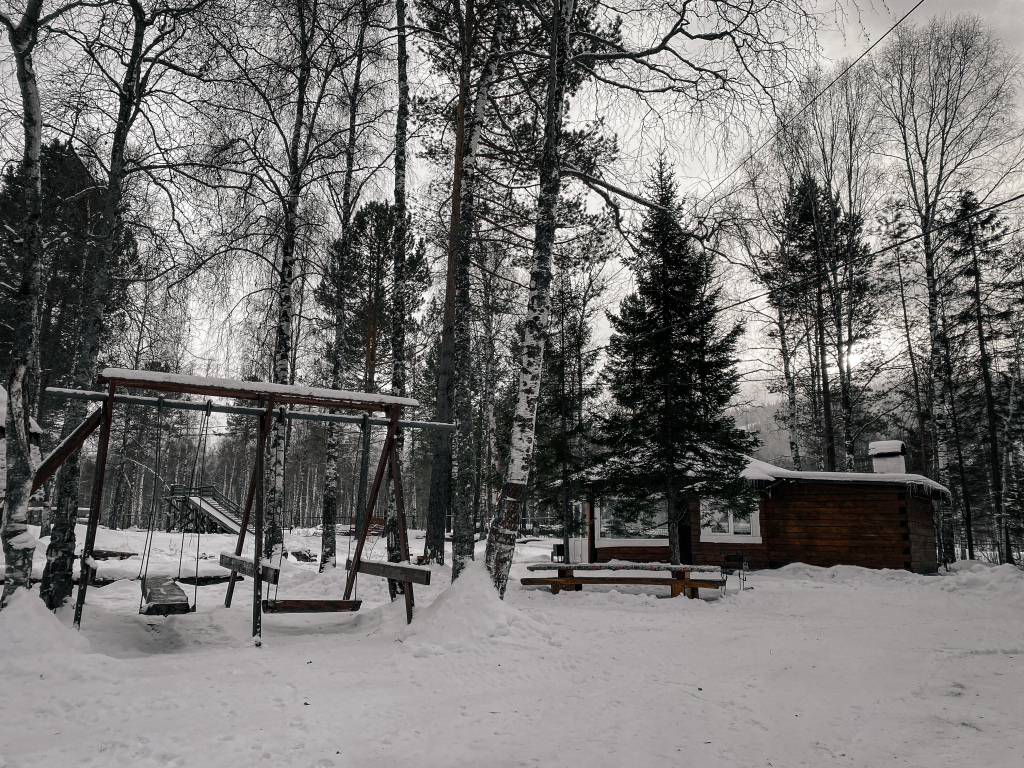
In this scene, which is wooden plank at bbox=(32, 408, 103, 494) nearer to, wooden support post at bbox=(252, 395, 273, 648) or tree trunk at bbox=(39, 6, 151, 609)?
tree trunk at bbox=(39, 6, 151, 609)

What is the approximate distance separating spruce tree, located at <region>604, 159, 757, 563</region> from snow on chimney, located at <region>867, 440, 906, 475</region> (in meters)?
7.29

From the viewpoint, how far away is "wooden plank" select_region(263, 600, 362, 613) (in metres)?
6.11

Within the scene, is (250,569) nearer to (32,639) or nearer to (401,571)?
(401,571)

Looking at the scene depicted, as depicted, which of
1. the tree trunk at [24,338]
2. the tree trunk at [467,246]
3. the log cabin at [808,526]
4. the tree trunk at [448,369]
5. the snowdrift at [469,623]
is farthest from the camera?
the log cabin at [808,526]

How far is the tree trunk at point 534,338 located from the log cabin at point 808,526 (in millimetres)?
8647

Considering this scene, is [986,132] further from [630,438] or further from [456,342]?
[456,342]

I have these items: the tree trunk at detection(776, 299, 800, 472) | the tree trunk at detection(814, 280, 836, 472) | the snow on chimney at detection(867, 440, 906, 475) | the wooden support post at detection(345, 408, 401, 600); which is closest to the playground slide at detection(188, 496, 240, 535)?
the wooden support post at detection(345, 408, 401, 600)

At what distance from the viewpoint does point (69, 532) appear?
21.6ft

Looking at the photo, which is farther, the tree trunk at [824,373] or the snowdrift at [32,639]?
the tree trunk at [824,373]

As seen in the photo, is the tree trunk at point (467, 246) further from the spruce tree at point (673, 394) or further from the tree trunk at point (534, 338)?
the spruce tree at point (673, 394)

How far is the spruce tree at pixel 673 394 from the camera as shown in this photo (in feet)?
40.7

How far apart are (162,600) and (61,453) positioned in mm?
1859

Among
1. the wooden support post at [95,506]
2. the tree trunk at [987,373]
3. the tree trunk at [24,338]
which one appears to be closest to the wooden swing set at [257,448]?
the wooden support post at [95,506]

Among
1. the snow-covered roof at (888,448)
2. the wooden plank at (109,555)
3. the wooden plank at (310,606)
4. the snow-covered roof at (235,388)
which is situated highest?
the snow-covered roof at (888,448)
